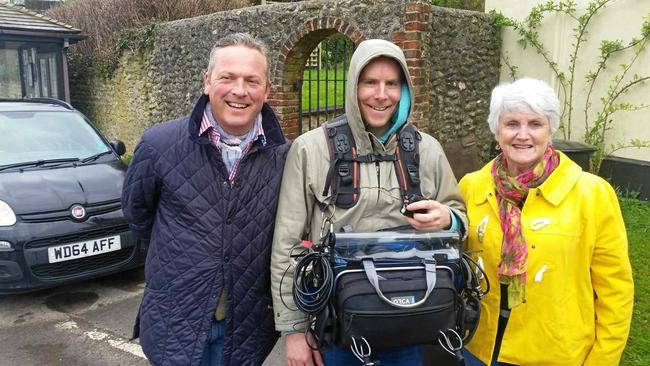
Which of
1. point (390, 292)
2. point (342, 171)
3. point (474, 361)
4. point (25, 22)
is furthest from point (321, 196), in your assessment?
point (25, 22)

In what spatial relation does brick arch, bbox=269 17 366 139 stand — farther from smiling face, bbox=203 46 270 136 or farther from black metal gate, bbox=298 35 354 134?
smiling face, bbox=203 46 270 136

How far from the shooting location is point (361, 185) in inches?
74.8

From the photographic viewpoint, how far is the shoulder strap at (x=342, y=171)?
1.88 metres

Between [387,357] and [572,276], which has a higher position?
[572,276]

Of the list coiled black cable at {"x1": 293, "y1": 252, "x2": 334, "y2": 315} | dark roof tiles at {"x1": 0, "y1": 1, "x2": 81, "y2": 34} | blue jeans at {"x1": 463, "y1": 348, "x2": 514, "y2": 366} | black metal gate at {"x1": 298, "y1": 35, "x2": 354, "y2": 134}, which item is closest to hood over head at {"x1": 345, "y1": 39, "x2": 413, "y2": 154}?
coiled black cable at {"x1": 293, "y1": 252, "x2": 334, "y2": 315}

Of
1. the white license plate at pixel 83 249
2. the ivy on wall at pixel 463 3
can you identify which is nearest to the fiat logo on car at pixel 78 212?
the white license plate at pixel 83 249

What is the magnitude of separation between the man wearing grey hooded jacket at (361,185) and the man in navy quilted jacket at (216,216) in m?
0.12

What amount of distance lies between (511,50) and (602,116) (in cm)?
157

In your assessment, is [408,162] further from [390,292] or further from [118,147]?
[118,147]

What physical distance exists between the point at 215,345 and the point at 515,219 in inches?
49.4

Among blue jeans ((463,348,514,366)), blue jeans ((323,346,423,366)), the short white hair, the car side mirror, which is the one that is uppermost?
the short white hair

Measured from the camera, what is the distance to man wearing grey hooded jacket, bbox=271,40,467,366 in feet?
6.22

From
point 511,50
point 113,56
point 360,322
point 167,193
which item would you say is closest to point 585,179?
point 360,322

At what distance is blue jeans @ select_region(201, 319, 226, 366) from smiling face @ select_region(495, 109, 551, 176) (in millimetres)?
1289
